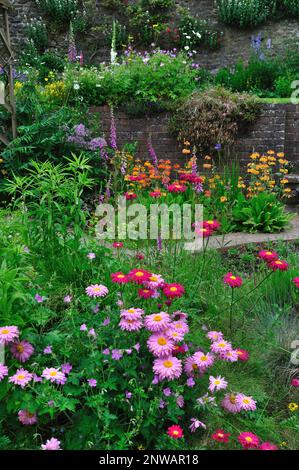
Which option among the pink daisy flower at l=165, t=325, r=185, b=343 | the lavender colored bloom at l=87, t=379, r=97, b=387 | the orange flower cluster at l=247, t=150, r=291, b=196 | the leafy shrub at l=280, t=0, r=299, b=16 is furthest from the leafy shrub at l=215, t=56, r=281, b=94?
the lavender colored bloom at l=87, t=379, r=97, b=387

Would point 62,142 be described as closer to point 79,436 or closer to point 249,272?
point 249,272

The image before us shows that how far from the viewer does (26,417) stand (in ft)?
6.02

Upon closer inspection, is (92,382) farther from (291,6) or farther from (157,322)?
(291,6)

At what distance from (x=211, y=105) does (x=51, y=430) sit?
469cm

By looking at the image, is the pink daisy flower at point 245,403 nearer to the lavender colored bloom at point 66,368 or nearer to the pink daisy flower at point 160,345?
the pink daisy flower at point 160,345

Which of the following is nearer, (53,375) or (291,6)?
(53,375)

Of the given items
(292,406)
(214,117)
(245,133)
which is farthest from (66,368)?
(245,133)

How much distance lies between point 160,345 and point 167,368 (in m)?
0.09

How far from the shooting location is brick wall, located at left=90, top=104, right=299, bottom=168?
19.7 feet

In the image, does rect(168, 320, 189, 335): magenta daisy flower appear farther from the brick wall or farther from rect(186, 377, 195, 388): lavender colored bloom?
the brick wall

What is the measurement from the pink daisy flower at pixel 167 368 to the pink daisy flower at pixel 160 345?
0.03 m

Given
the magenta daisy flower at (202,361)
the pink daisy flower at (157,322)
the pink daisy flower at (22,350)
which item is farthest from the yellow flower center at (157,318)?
the pink daisy flower at (22,350)

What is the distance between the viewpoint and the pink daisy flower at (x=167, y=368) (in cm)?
185

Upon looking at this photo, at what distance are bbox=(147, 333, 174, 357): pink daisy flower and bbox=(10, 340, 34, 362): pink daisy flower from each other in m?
0.48
